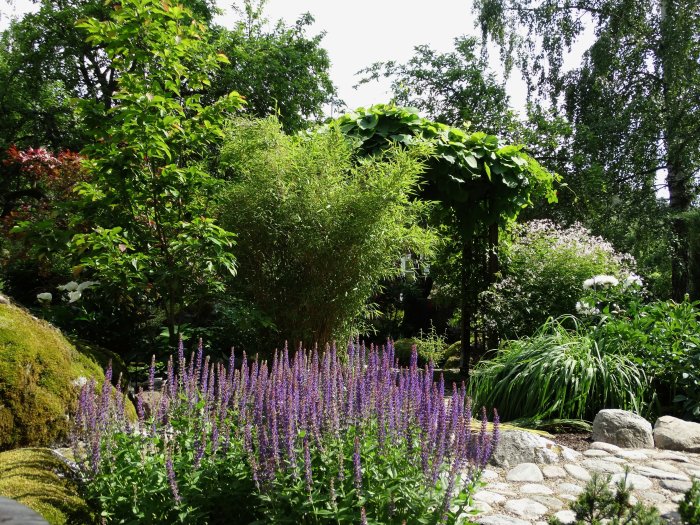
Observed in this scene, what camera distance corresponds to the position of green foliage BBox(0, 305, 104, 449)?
2.71 metres

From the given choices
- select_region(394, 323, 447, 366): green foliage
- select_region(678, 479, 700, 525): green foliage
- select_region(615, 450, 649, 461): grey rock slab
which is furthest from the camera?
select_region(394, 323, 447, 366): green foliage

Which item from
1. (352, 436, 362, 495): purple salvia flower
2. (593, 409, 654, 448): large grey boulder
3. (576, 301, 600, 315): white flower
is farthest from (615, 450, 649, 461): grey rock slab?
(352, 436, 362, 495): purple salvia flower

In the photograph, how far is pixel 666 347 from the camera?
16.2ft

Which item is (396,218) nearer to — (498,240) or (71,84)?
(498,240)

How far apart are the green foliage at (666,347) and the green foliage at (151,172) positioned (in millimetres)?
3414

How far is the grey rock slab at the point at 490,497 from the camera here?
9.26ft

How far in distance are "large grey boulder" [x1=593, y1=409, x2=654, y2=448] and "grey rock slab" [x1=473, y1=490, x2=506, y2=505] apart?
144 centimetres

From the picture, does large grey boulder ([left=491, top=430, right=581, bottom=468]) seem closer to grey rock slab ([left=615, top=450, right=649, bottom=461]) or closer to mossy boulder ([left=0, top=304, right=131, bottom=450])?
grey rock slab ([left=615, top=450, right=649, bottom=461])

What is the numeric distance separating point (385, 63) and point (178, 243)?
13.4 metres

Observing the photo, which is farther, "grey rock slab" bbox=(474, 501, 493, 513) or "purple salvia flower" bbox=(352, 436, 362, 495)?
"grey rock slab" bbox=(474, 501, 493, 513)

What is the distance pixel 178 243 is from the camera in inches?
157

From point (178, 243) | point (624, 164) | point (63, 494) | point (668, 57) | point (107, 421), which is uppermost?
point (668, 57)

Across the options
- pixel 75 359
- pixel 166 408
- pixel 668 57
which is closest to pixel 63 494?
pixel 166 408

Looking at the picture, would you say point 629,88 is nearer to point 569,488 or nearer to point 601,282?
point 601,282
